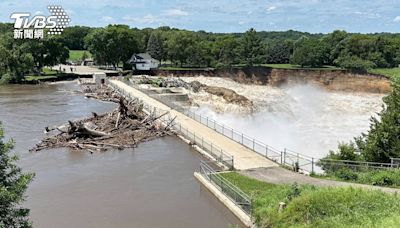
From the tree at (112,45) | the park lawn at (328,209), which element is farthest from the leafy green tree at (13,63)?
the park lawn at (328,209)

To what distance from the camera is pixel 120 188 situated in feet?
84.2

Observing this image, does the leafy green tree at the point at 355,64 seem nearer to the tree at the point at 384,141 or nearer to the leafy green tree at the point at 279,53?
the leafy green tree at the point at 279,53

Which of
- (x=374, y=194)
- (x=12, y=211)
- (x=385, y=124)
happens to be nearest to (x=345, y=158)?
(x=385, y=124)

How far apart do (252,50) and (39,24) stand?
50233 millimetres

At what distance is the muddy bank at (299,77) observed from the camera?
90856 mm

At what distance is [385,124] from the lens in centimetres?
2584

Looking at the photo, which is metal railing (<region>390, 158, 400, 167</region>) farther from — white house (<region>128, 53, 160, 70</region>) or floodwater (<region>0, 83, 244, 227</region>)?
white house (<region>128, 53, 160, 70</region>)

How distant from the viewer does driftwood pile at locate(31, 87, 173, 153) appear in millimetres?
35094

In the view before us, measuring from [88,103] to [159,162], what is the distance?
1252 inches

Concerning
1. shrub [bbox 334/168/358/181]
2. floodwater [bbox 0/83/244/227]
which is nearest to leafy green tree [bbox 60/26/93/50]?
floodwater [bbox 0/83/244/227]

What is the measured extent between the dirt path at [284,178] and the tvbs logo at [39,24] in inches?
3059

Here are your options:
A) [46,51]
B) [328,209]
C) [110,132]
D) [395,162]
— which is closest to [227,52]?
[46,51]

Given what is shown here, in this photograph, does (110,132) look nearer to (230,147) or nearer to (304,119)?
(230,147)

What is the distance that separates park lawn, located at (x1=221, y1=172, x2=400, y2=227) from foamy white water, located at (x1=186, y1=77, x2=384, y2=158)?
1742 centimetres
